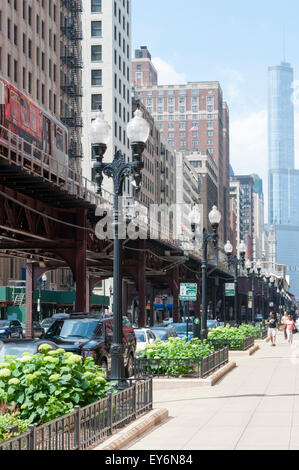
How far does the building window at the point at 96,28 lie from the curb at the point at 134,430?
3985 inches

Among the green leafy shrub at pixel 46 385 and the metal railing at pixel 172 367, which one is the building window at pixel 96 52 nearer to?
the metal railing at pixel 172 367

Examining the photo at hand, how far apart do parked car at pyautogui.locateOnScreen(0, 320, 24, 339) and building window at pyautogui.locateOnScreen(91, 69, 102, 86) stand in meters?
56.1

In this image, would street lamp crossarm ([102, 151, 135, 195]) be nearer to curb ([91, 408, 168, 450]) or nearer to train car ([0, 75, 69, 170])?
curb ([91, 408, 168, 450])

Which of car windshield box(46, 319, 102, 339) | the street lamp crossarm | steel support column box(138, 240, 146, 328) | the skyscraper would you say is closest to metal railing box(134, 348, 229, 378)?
car windshield box(46, 319, 102, 339)

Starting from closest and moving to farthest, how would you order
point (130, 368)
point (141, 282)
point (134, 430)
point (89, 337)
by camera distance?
point (134, 430), point (89, 337), point (130, 368), point (141, 282)

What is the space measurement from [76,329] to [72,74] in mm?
78200

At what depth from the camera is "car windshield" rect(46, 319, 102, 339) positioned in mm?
23703

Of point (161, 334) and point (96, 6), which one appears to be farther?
point (96, 6)

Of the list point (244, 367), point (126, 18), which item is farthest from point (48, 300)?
point (244, 367)

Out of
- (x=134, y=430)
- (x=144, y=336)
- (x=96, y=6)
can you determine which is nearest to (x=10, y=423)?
(x=134, y=430)

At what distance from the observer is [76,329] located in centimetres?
2412

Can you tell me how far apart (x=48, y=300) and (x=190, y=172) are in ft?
308

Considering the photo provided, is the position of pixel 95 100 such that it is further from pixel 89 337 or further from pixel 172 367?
pixel 172 367
